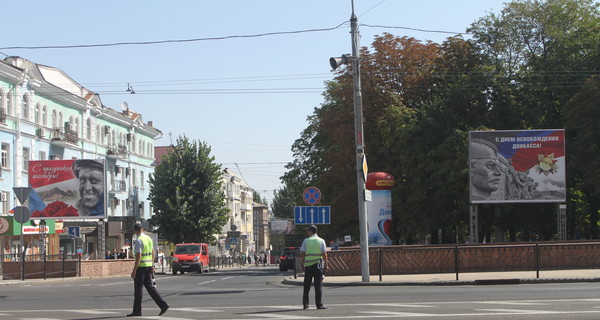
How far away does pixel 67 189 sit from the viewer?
157 ft

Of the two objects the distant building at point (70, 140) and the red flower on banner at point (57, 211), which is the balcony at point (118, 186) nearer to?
the distant building at point (70, 140)

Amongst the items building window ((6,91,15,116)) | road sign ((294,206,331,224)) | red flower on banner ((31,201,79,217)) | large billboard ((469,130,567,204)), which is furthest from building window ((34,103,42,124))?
road sign ((294,206,331,224))

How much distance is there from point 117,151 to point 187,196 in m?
6.96

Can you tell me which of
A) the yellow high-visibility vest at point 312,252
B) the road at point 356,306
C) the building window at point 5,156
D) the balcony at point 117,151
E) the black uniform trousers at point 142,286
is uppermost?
the balcony at point 117,151

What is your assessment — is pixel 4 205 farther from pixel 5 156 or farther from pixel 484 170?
pixel 484 170

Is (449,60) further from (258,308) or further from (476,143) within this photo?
(258,308)

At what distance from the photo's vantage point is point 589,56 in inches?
1896

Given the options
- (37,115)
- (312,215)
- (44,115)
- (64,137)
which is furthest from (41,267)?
(64,137)

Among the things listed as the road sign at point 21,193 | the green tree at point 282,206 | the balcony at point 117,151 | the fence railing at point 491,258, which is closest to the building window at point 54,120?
the balcony at point 117,151

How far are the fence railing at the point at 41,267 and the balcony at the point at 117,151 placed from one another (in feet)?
91.3

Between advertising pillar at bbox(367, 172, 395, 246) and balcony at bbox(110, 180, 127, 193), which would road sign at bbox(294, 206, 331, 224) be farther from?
balcony at bbox(110, 180, 127, 193)

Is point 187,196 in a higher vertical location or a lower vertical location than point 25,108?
lower

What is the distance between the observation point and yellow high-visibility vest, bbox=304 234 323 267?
1742cm

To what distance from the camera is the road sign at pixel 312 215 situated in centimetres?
2941
